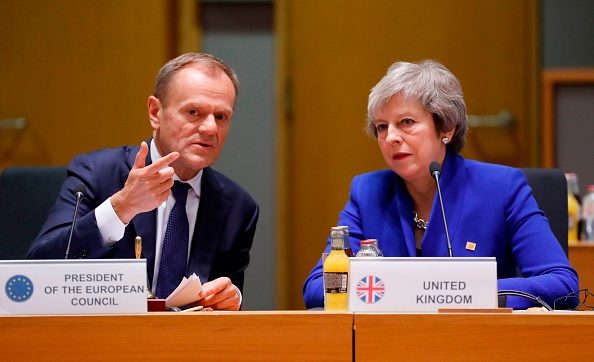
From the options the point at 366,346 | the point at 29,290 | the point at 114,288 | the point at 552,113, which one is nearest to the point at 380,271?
A: the point at 366,346

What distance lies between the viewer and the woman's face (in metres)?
2.58

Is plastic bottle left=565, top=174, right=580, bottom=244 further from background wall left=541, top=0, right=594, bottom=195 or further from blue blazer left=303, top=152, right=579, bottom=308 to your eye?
blue blazer left=303, top=152, right=579, bottom=308

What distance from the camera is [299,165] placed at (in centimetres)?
458

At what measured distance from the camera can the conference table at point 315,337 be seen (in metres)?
1.64

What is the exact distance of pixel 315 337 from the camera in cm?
166

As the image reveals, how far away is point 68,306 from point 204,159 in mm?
1010

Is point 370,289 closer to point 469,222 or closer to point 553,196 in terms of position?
point 469,222

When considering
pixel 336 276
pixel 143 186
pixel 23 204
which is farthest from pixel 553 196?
pixel 23 204

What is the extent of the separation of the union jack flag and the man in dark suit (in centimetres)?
83

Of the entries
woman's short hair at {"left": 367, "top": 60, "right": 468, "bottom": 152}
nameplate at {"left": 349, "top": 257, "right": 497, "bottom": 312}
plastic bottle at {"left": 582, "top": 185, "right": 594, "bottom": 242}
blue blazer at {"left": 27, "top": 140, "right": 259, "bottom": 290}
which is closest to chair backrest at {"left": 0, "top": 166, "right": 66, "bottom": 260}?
blue blazer at {"left": 27, "top": 140, "right": 259, "bottom": 290}

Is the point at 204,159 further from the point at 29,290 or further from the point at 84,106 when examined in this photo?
the point at 84,106

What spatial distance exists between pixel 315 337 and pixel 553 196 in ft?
4.50

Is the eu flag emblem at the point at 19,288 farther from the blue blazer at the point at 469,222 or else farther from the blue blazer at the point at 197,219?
the blue blazer at the point at 469,222

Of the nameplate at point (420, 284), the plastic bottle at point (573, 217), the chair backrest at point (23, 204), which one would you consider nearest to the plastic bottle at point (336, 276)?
the nameplate at point (420, 284)
